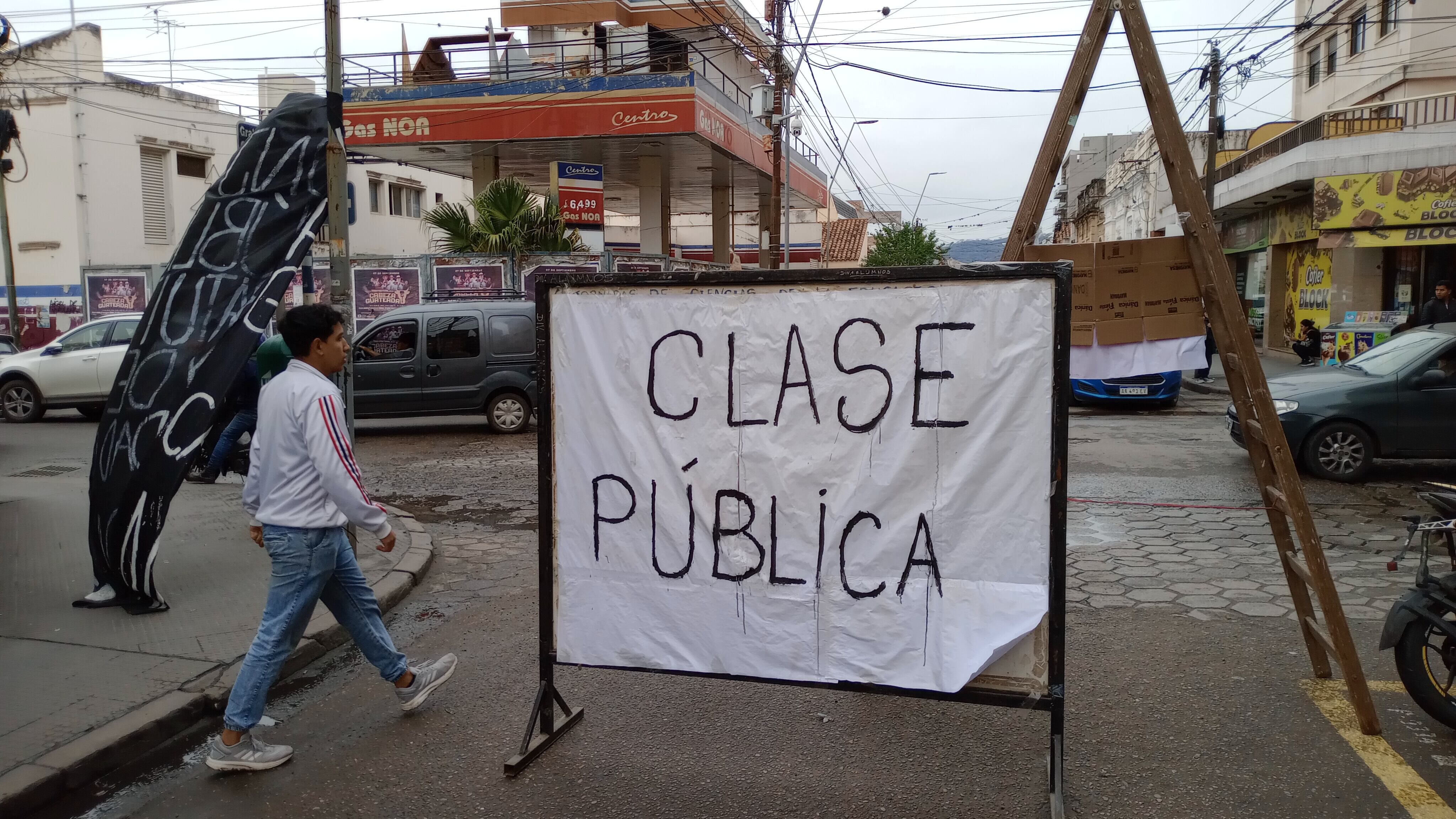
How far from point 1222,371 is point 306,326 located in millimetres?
15737

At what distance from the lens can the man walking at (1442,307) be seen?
1261 cm

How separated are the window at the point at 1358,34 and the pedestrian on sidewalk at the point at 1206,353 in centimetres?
1059

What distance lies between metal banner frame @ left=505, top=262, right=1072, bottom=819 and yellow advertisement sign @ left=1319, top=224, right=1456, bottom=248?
73.4 ft

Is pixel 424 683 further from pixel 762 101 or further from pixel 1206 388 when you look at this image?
pixel 762 101

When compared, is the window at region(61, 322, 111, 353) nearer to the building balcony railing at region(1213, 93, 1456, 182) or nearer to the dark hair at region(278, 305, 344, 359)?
the dark hair at region(278, 305, 344, 359)

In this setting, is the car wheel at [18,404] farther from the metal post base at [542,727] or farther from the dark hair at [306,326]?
the metal post base at [542,727]

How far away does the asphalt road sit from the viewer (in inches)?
138

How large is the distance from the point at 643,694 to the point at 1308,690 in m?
3.03

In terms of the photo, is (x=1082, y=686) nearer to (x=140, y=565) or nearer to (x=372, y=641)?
(x=372, y=641)

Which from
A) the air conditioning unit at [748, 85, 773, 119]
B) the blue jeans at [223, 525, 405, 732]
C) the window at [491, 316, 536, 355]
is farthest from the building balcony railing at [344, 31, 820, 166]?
the blue jeans at [223, 525, 405, 732]

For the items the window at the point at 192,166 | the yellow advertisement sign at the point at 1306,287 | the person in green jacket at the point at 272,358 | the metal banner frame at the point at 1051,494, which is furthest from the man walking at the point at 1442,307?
the window at the point at 192,166

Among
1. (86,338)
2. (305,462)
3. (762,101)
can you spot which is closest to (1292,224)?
(762,101)

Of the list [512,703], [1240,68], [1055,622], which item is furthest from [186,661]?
[1240,68]

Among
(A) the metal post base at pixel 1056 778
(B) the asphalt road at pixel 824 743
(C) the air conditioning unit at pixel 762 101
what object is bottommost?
(B) the asphalt road at pixel 824 743
